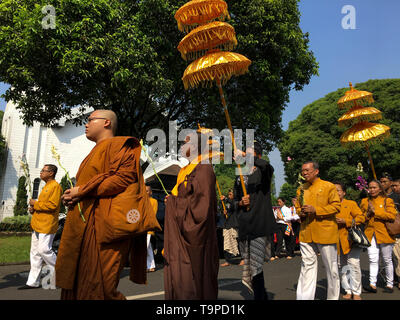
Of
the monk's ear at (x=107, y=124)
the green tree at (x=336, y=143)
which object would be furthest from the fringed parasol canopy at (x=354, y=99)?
the green tree at (x=336, y=143)

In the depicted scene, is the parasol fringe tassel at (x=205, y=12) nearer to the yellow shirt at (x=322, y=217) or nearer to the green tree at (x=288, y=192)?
the yellow shirt at (x=322, y=217)

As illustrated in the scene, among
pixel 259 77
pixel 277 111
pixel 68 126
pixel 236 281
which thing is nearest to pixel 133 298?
pixel 236 281

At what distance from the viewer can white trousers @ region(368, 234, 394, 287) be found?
19.8ft

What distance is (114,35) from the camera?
9398 mm

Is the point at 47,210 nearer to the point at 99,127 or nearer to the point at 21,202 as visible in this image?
the point at 99,127

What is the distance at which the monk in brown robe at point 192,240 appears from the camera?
3215mm

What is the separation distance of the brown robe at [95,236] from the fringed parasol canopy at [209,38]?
270 centimetres

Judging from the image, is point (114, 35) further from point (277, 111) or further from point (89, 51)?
point (277, 111)

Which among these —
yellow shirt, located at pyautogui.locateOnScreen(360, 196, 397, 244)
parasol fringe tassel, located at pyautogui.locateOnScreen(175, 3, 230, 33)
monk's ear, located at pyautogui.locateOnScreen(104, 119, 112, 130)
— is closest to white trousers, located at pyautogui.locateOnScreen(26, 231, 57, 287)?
monk's ear, located at pyautogui.locateOnScreen(104, 119, 112, 130)

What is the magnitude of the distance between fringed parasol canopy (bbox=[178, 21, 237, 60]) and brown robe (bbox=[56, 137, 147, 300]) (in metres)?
2.70

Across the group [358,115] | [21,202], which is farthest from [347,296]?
[21,202]

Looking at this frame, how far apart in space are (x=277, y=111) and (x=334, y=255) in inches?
342

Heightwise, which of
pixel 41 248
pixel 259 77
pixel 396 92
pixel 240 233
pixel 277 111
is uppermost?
pixel 396 92

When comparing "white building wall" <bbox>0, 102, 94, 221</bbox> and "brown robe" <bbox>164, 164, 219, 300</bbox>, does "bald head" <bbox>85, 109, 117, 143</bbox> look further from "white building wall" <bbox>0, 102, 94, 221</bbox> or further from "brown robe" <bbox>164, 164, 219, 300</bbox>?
"white building wall" <bbox>0, 102, 94, 221</bbox>
